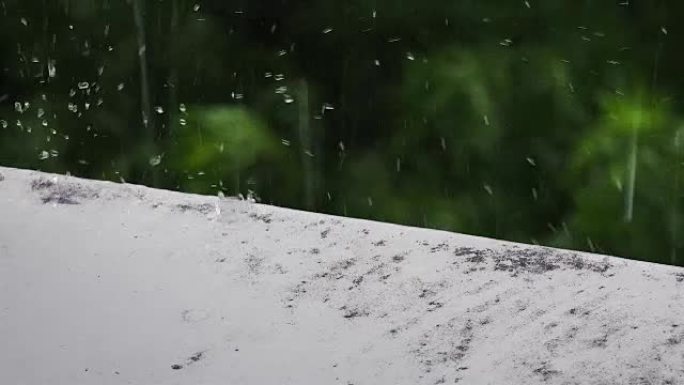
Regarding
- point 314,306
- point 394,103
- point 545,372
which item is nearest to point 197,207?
point 314,306

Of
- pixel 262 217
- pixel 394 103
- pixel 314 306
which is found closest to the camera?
pixel 314 306

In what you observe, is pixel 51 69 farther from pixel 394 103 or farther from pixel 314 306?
pixel 314 306

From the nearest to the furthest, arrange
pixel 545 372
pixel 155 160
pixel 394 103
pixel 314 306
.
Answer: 1. pixel 545 372
2. pixel 314 306
3. pixel 394 103
4. pixel 155 160

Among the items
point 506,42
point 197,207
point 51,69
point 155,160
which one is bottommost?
point 155,160

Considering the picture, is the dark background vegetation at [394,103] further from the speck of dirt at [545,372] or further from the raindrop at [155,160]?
the speck of dirt at [545,372]

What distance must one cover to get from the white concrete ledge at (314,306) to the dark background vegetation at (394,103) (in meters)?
1.92

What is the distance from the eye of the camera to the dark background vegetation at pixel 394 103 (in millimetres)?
3029

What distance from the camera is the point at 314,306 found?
1105 mm

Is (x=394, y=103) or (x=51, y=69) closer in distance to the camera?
(x=394, y=103)

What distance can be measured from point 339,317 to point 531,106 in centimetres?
227

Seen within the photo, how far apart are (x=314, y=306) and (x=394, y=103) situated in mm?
2213

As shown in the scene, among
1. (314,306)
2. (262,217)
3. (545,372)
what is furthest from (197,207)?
(545,372)

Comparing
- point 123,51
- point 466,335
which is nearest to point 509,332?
point 466,335

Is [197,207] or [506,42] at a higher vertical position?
[197,207]
